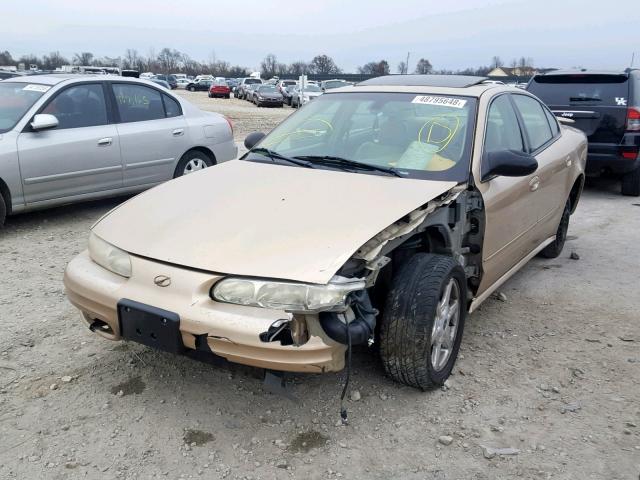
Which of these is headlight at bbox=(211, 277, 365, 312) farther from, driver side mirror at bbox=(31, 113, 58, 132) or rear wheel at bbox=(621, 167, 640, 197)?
rear wheel at bbox=(621, 167, 640, 197)

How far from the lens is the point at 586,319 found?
161 inches

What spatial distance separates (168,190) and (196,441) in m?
1.51

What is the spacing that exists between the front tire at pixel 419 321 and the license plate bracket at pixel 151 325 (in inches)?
38.3

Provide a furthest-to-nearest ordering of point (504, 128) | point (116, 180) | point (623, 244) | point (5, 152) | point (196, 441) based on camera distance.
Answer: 1. point (116, 180)
2. point (623, 244)
3. point (5, 152)
4. point (504, 128)
5. point (196, 441)

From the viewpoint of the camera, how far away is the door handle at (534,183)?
4.07 m

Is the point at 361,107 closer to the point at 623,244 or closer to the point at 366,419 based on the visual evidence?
the point at 366,419

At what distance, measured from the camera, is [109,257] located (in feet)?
9.53

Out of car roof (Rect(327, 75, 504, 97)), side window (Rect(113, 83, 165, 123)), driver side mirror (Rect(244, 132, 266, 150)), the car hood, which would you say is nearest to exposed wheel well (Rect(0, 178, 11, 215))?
side window (Rect(113, 83, 165, 123))

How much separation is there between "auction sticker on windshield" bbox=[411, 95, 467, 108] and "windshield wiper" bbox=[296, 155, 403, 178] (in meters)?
0.66

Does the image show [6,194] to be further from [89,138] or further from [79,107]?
[79,107]

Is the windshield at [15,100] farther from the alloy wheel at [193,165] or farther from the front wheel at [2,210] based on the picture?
the alloy wheel at [193,165]

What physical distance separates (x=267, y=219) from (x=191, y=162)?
4.48 meters

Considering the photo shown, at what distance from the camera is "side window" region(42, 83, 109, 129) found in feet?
19.3

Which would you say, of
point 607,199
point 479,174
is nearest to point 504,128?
point 479,174
